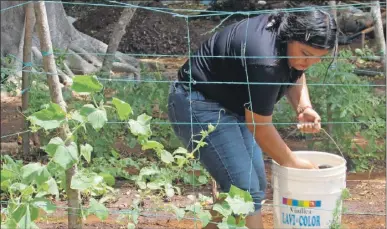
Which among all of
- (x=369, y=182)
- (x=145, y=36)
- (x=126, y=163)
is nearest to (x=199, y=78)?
(x=126, y=163)

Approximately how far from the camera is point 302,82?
367 cm

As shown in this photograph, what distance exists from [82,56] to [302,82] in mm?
6417

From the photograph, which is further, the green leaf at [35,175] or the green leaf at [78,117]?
the green leaf at [78,117]

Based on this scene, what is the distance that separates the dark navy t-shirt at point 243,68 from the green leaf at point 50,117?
778mm

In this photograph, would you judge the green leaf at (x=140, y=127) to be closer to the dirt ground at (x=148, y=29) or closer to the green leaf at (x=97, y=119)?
the green leaf at (x=97, y=119)

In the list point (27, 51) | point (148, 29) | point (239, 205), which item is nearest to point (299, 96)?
point (239, 205)

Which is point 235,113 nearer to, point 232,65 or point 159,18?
point 232,65

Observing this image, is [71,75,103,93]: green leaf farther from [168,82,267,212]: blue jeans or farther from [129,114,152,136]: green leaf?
[168,82,267,212]: blue jeans

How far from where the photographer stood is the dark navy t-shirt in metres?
3.10

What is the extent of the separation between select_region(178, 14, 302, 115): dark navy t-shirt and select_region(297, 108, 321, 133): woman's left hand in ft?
0.63

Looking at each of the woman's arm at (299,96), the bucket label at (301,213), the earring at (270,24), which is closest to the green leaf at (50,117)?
the earring at (270,24)

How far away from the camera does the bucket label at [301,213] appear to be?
10.8 feet

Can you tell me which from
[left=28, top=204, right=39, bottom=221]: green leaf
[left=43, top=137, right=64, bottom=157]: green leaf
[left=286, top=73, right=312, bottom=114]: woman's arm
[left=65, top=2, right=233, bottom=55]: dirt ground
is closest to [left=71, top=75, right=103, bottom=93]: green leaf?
[left=43, top=137, right=64, bottom=157]: green leaf

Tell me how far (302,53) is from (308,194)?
2.02 feet
